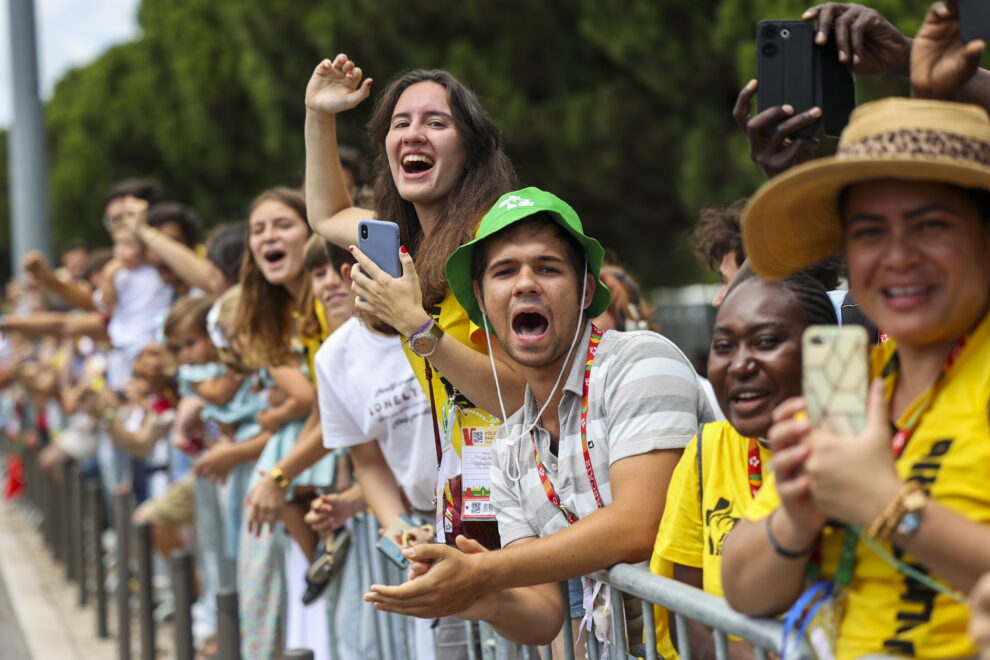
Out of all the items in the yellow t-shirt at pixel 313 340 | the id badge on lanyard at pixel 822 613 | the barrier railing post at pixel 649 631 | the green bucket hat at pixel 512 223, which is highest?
the green bucket hat at pixel 512 223

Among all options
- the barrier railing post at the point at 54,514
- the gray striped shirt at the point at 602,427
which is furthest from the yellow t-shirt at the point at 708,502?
the barrier railing post at the point at 54,514

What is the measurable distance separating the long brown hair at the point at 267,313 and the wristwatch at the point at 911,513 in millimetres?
3880

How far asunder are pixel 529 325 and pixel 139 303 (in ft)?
20.3

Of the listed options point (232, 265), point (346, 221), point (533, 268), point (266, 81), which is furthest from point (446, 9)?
point (533, 268)

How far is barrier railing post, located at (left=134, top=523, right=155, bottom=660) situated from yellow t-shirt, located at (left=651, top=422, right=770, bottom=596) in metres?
4.43

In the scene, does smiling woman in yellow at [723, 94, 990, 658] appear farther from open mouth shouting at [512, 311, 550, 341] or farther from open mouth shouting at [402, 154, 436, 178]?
open mouth shouting at [402, 154, 436, 178]

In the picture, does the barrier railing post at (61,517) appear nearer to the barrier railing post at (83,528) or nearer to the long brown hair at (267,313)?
the barrier railing post at (83,528)

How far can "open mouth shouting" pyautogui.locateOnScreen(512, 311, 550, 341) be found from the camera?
324cm

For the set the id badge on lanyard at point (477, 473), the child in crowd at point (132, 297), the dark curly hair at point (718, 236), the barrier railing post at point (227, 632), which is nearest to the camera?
the id badge on lanyard at point (477, 473)

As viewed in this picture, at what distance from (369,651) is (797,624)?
2.95m

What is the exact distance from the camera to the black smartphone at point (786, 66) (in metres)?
2.83

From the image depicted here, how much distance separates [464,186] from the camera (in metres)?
4.00

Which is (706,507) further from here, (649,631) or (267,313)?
(267,313)

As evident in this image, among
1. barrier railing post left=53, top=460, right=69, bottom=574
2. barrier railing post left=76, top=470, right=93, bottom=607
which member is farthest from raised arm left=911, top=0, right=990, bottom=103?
barrier railing post left=53, top=460, right=69, bottom=574
